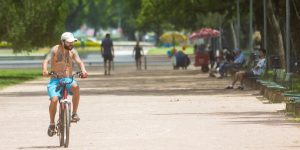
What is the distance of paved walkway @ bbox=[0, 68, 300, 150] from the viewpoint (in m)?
16.3

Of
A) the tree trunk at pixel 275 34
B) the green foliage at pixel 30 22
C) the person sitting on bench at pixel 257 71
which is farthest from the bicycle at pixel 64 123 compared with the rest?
the green foliage at pixel 30 22

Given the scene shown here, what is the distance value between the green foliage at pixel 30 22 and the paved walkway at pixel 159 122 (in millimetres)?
13859

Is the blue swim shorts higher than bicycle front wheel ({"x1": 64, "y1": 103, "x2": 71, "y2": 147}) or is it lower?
higher

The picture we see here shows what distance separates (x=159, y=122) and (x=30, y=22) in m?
28.8

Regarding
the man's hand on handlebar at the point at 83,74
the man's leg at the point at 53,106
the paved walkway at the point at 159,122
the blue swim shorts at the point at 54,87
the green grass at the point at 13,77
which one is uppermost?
the man's hand on handlebar at the point at 83,74

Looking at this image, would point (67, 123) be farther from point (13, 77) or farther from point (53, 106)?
point (13, 77)

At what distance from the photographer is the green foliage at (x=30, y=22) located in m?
47.1

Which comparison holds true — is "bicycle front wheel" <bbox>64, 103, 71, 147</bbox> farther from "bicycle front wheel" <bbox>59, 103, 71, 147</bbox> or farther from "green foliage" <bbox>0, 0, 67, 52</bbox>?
"green foliage" <bbox>0, 0, 67, 52</bbox>

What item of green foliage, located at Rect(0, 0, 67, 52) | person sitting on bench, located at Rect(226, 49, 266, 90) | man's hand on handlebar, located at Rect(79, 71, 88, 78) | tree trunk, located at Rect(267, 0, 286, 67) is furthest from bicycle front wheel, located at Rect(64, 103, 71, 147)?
green foliage, located at Rect(0, 0, 67, 52)

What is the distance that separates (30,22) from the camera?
1921 inches

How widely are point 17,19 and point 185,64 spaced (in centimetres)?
1630

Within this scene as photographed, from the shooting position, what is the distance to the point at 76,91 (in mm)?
16688

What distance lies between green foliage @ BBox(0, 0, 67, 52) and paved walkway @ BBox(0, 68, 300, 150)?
13.9 metres

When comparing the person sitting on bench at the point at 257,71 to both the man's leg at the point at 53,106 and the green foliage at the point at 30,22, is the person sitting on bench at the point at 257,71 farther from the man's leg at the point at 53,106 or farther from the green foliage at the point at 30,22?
the man's leg at the point at 53,106
